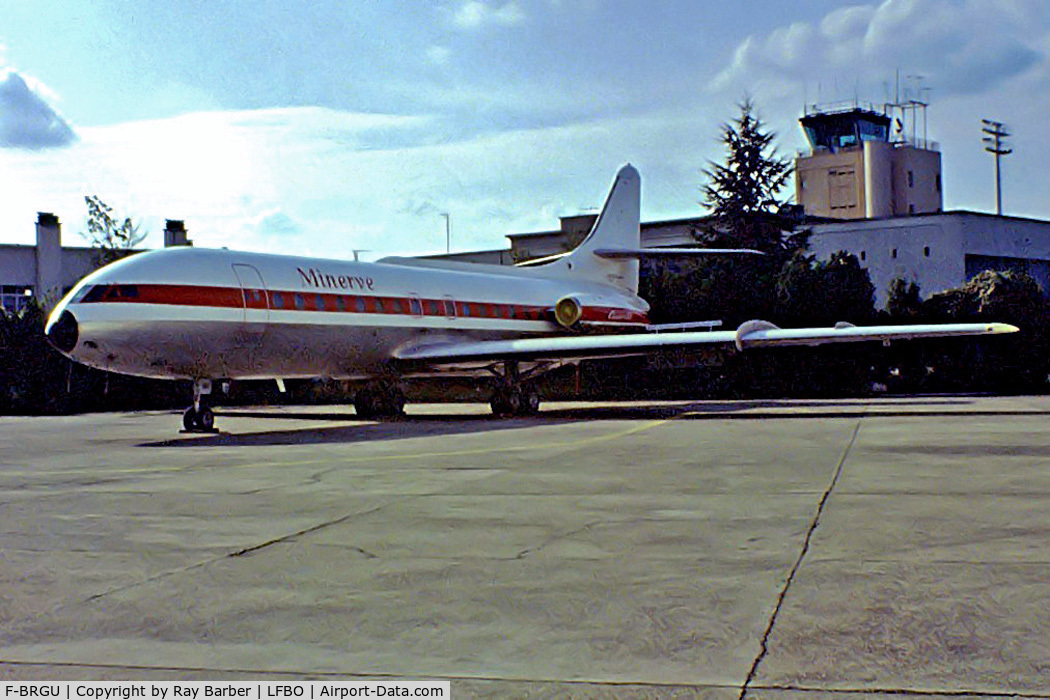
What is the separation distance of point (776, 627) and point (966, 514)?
3860 millimetres

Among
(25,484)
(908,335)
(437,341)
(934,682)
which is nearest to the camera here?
(934,682)

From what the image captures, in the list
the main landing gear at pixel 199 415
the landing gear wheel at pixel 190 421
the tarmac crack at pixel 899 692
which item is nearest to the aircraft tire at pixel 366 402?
the main landing gear at pixel 199 415

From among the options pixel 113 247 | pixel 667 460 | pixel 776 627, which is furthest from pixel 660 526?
pixel 113 247

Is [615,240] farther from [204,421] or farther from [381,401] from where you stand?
[204,421]

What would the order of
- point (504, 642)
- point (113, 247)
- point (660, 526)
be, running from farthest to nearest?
point (113, 247)
point (660, 526)
point (504, 642)

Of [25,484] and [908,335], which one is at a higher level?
[908,335]

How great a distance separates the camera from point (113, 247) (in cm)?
5534

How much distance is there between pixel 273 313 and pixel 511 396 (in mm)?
6441

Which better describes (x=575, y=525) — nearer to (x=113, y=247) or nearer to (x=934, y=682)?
(x=934, y=682)

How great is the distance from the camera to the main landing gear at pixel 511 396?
2689cm

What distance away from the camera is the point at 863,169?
79.1 metres

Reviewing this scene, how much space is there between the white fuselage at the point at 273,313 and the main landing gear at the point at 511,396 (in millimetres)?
1807

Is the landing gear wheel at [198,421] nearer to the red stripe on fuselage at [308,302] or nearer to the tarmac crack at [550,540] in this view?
the red stripe on fuselage at [308,302]

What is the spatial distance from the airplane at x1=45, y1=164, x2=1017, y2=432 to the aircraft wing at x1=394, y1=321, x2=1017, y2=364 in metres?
0.04
